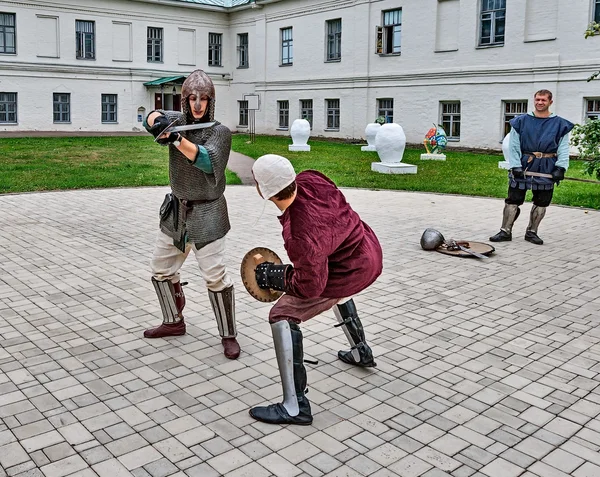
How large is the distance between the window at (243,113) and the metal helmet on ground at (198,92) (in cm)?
3662

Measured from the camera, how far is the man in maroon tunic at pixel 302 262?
376 centimetres

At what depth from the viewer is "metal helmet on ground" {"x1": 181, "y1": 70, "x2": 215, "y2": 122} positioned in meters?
4.87

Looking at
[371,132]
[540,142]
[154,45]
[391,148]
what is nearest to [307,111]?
[154,45]

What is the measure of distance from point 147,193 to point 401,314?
29.7 feet

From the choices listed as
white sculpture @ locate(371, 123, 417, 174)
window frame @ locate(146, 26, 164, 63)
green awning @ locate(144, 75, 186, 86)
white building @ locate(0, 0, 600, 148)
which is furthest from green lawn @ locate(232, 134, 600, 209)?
window frame @ locate(146, 26, 164, 63)

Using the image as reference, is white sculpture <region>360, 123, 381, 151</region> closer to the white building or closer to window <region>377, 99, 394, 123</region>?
the white building

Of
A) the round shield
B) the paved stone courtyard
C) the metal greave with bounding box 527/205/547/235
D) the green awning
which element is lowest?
the paved stone courtyard

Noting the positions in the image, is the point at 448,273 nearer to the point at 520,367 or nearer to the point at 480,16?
the point at 520,367

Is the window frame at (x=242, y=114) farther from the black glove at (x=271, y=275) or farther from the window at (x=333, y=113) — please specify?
the black glove at (x=271, y=275)

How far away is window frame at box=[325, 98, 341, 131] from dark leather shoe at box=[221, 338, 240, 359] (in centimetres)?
2936

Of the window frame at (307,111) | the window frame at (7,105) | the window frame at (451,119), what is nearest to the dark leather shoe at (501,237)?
the window frame at (451,119)

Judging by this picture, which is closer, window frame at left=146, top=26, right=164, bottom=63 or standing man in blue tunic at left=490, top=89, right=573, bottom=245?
standing man in blue tunic at left=490, top=89, right=573, bottom=245

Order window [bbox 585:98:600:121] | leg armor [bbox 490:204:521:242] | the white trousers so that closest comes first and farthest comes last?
1. the white trousers
2. leg armor [bbox 490:204:521:242]
3. window [bbox 585:98:600:121]

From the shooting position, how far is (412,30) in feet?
97.2
